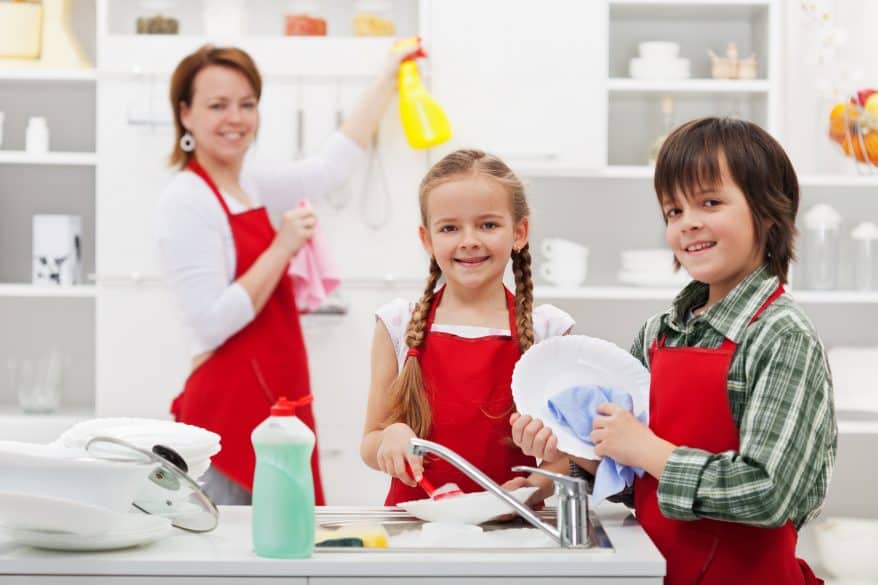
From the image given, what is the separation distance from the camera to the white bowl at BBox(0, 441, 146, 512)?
139cm

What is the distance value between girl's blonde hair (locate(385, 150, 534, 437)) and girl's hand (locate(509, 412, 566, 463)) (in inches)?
11.1

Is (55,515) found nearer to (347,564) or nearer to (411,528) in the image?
(347,564)

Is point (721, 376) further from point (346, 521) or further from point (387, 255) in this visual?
point (387, 255)

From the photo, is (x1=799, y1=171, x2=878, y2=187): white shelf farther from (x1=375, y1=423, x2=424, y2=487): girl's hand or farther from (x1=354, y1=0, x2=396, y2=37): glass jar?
(x1=375, y1=423, x2=424, y2=487): girl's hand

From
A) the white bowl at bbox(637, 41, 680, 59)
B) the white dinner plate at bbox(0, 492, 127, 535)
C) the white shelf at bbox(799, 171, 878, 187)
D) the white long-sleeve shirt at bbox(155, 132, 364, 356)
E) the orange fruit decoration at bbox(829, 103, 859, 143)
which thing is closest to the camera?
the white dinner plate at bbox(0, 492, 127, 535)

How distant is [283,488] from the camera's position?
141 cm

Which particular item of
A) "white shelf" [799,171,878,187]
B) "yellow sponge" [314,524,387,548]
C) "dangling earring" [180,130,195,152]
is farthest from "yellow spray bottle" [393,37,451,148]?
"yellow sponge" [314,524,387,548]

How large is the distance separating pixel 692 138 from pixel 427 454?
639mm

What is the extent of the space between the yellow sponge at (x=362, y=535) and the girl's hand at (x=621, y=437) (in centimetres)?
31

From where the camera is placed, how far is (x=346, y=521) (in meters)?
1.67

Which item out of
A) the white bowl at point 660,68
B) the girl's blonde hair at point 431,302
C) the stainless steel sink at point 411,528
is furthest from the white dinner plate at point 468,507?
the white bowl at point 660,68

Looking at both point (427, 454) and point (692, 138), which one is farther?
point (427, 454)

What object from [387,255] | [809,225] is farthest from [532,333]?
[809,225]

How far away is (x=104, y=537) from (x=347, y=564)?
300mm
